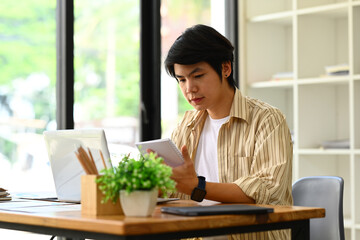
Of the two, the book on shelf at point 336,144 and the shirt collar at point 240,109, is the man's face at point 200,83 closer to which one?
the shirt collar at point 240,109

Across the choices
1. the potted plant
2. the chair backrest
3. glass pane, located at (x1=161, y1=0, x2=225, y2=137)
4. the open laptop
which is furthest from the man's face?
glass pane, located at (x1=161, y1=0, x2=225, y2=137)

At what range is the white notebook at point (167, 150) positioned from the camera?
1.91 metres

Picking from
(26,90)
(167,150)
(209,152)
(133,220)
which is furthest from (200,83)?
(26,90)

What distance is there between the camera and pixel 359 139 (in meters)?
3.62

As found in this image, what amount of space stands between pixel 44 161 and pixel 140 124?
773mm

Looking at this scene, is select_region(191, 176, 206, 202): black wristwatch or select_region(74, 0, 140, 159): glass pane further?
select_region(74, 0, 140, 159): glass pane

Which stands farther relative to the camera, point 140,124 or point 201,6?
point 201,6

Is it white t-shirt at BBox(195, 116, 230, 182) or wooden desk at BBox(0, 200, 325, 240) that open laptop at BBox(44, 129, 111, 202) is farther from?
white t-shirt at BBox(195, 116, 230, 182)

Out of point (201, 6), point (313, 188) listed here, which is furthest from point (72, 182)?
point (201, 6)

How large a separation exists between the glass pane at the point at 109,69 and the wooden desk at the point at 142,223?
1602mm

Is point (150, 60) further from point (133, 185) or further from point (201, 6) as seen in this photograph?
point (133, 185)

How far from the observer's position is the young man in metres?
2.09

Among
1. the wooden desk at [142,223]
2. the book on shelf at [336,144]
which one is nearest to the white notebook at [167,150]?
the wooden desk at [142,223]

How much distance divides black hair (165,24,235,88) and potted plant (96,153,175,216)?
764 mm
